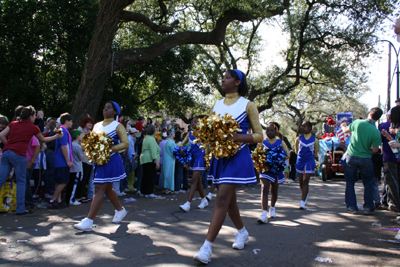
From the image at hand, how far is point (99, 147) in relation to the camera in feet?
17.3

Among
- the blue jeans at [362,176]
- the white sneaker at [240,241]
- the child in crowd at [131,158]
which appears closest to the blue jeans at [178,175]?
the child in crowd at [131,158]

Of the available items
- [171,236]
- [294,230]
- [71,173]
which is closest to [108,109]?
[171,236]

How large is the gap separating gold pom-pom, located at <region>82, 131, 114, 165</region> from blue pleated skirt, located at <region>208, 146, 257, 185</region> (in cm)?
201

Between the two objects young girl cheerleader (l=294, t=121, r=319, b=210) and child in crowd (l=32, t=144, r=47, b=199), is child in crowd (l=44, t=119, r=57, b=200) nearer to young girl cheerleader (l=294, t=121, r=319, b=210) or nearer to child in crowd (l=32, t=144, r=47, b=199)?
child in crowd (l=32, t=144, r=47, b=199)

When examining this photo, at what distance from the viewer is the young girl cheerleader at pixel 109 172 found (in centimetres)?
518

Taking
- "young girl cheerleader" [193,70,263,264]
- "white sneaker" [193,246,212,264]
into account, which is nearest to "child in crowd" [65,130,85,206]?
"young girl cheerleader" [193,70,263,264]

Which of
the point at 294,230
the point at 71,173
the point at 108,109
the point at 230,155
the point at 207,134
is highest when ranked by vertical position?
the point at 108,109

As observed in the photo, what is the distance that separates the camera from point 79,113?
10930 mm

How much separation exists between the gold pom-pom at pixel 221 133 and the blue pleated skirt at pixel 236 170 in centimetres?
14

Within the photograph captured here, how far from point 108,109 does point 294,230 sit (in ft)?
12.1

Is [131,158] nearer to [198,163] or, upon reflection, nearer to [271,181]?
[198,163]

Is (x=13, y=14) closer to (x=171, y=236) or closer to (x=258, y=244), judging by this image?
(x=171, y=236)

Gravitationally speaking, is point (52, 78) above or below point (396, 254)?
above

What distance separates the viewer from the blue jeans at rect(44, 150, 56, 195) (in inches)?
316
